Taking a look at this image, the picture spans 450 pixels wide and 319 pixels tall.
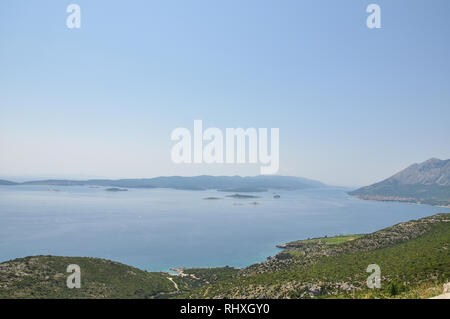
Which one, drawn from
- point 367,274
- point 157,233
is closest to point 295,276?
point 367,274

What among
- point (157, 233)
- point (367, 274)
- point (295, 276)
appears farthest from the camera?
point (157, 233)

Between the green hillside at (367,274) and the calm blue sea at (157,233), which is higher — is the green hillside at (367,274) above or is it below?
above

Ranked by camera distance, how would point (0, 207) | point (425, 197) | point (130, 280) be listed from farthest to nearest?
point (425, 197) → point (0, 207) → point (130, 280)

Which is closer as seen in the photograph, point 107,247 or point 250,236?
point 107,247

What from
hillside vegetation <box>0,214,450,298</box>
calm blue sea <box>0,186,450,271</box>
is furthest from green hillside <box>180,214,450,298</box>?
calm blue sea <box>0,186,450,271</box>

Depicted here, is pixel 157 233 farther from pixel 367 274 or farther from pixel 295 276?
pixel 367 274

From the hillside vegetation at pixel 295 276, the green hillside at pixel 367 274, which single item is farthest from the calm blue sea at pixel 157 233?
the green hillside at pixel 367 274

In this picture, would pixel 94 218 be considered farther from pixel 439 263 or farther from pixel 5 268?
pixel 439 263

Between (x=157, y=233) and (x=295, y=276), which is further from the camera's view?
(x=157, y=233)

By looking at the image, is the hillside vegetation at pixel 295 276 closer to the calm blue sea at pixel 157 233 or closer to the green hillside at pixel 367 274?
the green hillside at pixel 367 274
